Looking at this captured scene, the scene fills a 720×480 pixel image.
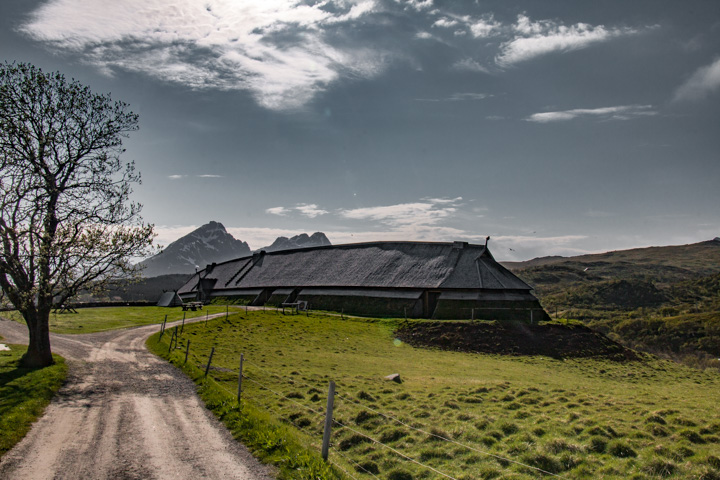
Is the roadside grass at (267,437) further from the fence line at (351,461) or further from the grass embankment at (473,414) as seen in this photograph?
the fence line at (351,461)

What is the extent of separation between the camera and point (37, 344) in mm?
24281

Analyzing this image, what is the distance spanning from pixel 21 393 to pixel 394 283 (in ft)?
149

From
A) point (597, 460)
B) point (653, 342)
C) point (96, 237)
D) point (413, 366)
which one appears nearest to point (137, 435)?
point (597, 460)

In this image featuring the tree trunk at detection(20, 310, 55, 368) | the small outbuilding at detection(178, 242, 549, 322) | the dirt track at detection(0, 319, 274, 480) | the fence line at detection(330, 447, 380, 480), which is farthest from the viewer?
the small outbuilding at detection(178, 242, 549, 322)

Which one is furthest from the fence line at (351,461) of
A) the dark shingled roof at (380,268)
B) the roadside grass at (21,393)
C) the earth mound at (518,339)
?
the dark shingled roof at (380,268)

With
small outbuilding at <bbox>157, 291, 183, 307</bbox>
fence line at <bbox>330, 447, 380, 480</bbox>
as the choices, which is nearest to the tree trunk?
fence line at <bbox>330, 447, 380, 480</bbox>

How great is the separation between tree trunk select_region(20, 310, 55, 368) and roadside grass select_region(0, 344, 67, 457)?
1.85 feet

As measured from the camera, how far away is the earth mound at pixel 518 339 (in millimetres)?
38594

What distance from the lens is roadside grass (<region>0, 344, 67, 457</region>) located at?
44.2 feet

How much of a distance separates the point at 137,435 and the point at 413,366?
64.4 feet

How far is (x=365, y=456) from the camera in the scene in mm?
11625

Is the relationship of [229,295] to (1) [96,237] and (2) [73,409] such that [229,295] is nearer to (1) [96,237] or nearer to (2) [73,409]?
(1) [96,237]

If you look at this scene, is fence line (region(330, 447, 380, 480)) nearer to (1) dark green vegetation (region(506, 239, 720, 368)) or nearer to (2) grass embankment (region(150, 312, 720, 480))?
(2) grass embankment (region(150, 312, 720, 480))

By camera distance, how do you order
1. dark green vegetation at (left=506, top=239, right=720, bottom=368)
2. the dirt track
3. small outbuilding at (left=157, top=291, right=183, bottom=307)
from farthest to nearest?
small outbuilding at (left=157, top=291, right=183, bottom=307)
dark green vegetation at (left=506, top=239, right=720, bottom=368)
the dirt track
